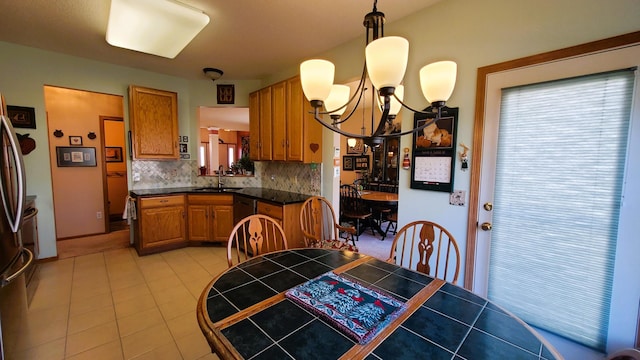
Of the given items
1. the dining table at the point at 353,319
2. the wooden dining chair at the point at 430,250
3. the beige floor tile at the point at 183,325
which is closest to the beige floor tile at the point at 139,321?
the beige floor tile at the point at 183,325

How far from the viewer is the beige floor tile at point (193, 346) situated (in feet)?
6.02

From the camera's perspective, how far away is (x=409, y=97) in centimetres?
230

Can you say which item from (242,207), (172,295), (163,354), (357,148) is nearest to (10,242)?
(163,354)

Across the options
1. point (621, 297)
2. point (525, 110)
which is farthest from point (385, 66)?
point (621, 297)

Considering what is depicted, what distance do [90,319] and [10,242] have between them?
3.15 ft

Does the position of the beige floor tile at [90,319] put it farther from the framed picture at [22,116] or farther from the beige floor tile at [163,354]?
the framed picture at [22,116]

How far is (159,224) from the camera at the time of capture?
3703 mm

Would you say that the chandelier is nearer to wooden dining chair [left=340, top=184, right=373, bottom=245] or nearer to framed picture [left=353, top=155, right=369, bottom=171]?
wooden dining chair [left=340, top=184, right=373, bottom=245]

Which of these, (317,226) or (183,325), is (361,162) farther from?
(183,325)

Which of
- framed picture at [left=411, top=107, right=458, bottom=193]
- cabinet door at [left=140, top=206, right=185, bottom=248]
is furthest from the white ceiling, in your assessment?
cabinet door at [left=140, top=206, right=185, bottom=248]

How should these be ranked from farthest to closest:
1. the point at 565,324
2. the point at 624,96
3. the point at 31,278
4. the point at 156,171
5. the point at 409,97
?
the point at 156,171
the point at 31,278
the point at 409,97
the point at 565,324
the point at 624,96

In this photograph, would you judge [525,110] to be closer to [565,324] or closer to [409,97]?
[409,97]

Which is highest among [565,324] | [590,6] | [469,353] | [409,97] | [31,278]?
[590,6]

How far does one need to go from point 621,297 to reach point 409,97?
6.05ft
